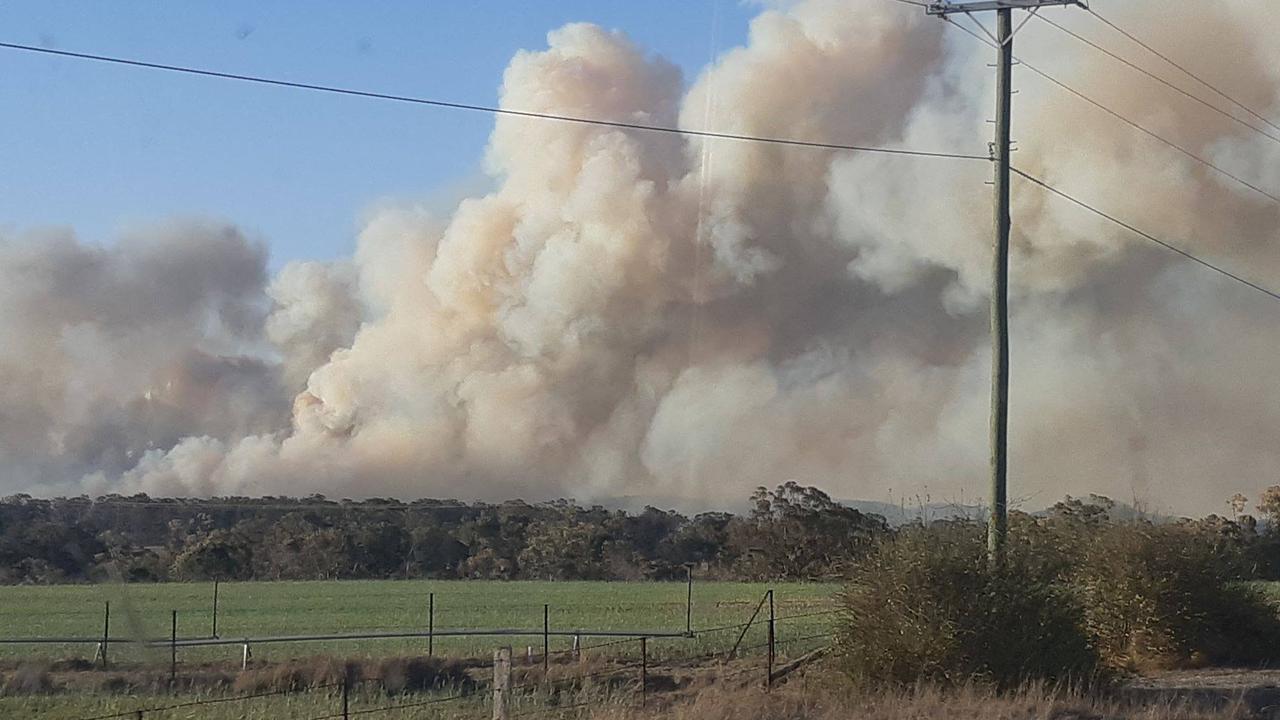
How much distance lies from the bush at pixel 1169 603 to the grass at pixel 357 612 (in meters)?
5.34

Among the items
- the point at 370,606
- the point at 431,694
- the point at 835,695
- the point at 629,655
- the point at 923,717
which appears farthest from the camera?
the point at 370,606

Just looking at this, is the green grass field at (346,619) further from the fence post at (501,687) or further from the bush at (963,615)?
the fence post at (501,687)

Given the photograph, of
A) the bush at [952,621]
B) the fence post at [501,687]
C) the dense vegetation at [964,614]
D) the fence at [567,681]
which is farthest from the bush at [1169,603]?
Answer: the fence post at [501,687]

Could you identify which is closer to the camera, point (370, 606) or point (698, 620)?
point (698, 620)

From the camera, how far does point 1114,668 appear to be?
2317 cm

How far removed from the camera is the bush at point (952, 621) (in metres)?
20.7

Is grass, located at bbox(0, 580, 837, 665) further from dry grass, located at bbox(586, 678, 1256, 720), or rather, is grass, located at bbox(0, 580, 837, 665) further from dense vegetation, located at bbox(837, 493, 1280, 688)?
dry grass, located at bbox(586, 678, 1256, 720)

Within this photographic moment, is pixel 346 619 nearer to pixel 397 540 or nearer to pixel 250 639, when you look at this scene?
pixel 250 639

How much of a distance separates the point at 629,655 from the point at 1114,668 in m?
13.8

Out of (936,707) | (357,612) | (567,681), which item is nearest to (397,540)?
(357,612)

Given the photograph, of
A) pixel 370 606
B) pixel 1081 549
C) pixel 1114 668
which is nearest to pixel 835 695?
pixel 1114 668

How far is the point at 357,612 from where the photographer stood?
56.0m

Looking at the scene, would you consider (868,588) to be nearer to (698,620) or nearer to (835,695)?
(835,695)

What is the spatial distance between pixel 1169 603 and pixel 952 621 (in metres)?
9.38
